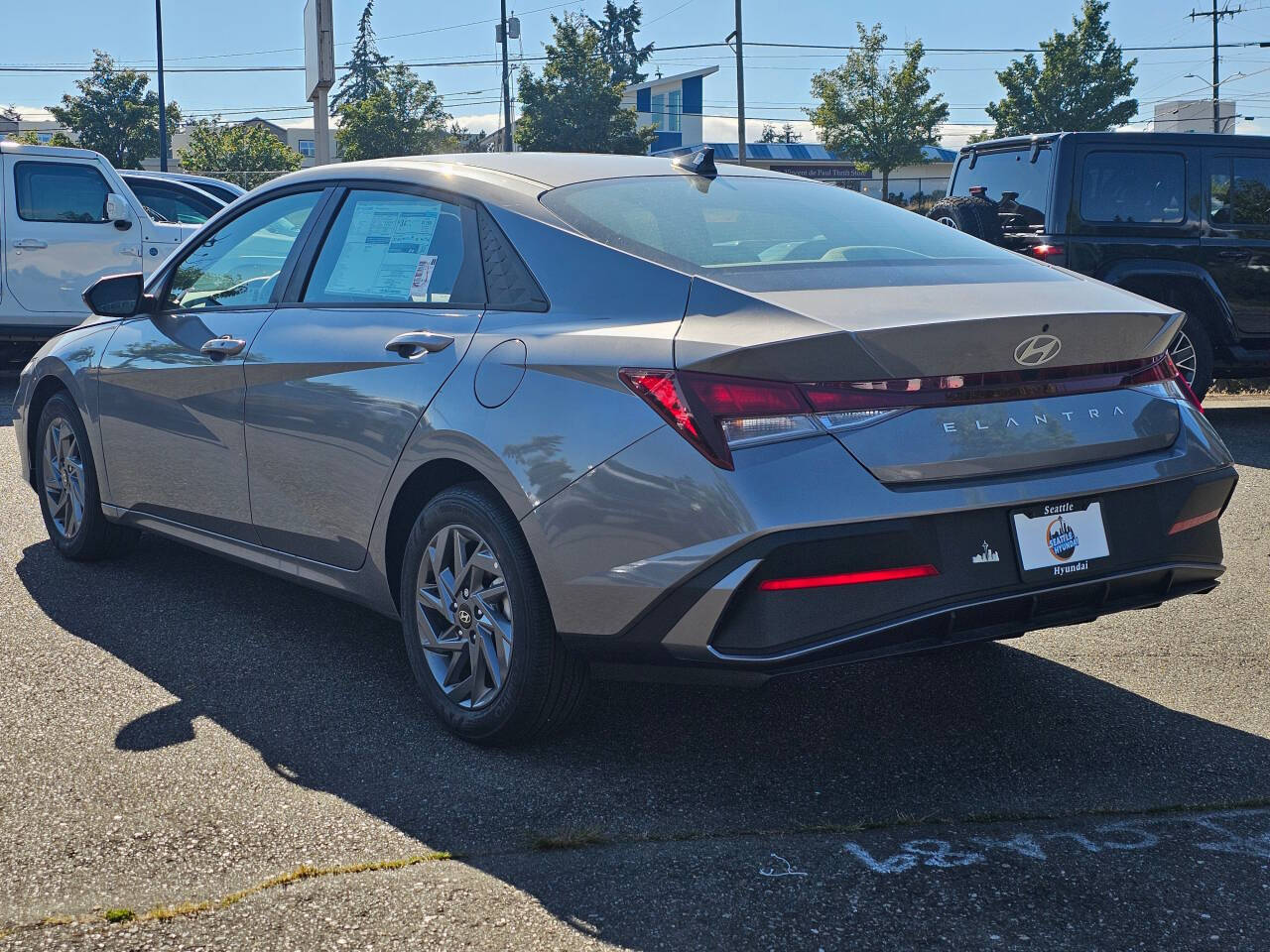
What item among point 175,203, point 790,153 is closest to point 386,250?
point 175,203

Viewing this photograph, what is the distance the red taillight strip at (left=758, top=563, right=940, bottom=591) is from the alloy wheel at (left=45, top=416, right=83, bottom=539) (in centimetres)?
371

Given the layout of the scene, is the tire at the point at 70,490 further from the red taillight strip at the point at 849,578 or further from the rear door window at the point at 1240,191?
the rear door window at the point at 1240,191

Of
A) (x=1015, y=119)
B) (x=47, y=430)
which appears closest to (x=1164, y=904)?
(x=47, y=430)

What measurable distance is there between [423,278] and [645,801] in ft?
5.41

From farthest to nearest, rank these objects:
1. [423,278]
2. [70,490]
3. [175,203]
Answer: [175,203] → [70,490] → [423,278]

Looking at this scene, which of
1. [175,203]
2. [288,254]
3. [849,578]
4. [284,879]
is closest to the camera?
[284,879]

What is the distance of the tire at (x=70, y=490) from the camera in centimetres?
576

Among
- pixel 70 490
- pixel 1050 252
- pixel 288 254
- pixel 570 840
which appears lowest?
pixel 570 840

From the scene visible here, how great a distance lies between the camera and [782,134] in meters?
116

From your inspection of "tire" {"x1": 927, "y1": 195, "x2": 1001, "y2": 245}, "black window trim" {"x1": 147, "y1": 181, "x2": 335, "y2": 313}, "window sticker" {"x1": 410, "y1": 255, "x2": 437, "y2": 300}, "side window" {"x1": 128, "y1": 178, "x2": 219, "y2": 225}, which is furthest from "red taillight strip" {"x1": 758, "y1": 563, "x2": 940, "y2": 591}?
"side window" {"x1": 128, "y1": 178, "x2": 219, "y2": 225}

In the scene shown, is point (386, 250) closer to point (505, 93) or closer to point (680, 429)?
point (680, 429)

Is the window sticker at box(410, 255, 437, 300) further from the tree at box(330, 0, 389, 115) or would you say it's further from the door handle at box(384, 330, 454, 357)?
the tree at box(330, 0, 389, 115)

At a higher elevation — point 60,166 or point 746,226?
point 60,166

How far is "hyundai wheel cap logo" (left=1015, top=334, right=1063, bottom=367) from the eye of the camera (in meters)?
3.28
